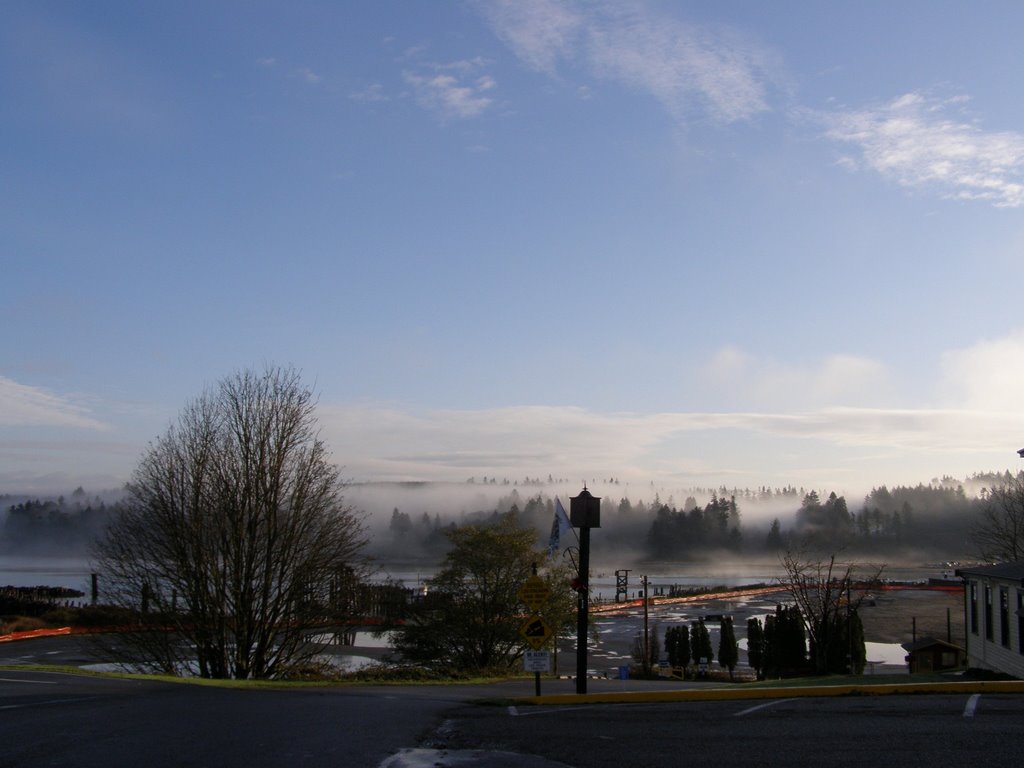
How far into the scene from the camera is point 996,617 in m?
28.9

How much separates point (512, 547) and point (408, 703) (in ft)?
75.6

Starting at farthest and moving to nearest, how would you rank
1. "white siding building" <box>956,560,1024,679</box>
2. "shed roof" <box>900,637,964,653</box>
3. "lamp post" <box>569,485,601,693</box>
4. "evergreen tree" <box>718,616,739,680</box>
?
1. "evergreen tree" <box>718,616,739,680</box>
2. "shed roof" <box>900,637,964,653</box>
3. "white siding building" <box>956,560,1024,679</box>
4. "lamp post" <box>569,485,601,693</box>

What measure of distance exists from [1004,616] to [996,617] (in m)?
0.80

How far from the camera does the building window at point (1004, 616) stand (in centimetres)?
2772

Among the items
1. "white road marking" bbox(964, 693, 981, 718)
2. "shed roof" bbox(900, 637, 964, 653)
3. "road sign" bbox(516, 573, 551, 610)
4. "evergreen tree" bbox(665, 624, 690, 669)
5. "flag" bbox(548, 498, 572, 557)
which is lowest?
"evergreen tree" bbox(665, 624, 690, 669)

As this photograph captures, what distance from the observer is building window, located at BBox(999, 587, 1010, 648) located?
27723 millimetres

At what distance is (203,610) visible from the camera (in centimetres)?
2878

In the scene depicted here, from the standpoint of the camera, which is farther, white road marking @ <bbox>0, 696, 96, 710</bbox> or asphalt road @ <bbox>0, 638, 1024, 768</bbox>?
white road marking @ <bbox>0, 696, 96, 710</bbox>

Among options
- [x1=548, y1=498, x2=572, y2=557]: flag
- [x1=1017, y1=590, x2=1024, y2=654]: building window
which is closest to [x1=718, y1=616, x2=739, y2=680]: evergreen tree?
[x1=1017, y1=590, x2=1024, y2=654]: building window

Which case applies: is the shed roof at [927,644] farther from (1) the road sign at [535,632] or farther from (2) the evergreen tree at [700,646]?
(1) the road sign at [535,632]

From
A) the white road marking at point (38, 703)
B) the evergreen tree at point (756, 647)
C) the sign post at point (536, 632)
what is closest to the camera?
the white road marking at point (38, 703)

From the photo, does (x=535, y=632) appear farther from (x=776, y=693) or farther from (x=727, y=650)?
(x=727, y=650)

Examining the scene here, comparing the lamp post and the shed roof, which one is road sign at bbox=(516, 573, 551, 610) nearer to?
the lamp post

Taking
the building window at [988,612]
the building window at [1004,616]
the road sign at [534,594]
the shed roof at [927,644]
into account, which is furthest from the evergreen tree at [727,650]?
the road sign at [534,594]
